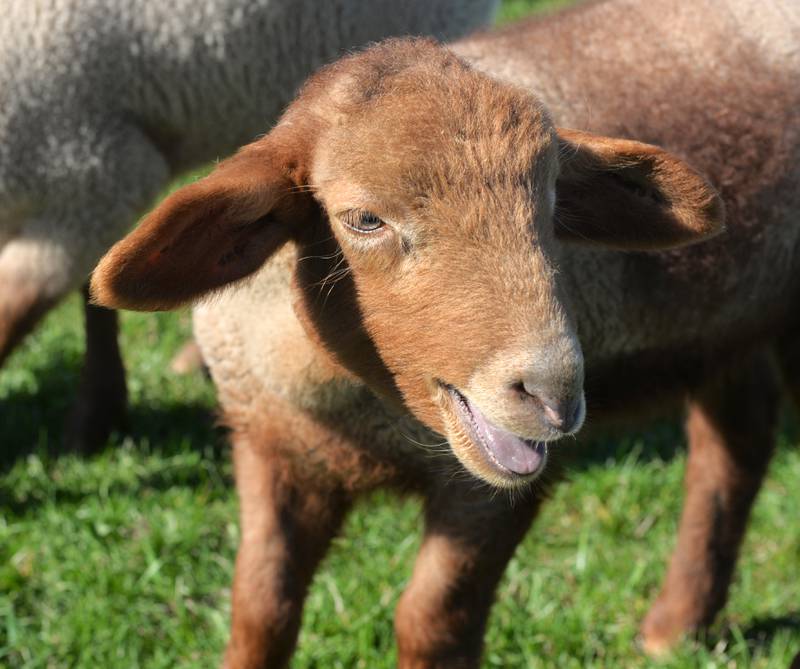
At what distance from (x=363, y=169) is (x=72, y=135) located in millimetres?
2134

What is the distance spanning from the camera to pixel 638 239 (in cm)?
349

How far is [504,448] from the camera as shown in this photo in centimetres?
303

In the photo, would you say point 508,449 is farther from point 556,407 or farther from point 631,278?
point 631,278

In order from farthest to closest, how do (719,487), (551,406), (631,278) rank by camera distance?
(719,487) < (631,278) < (551,406)

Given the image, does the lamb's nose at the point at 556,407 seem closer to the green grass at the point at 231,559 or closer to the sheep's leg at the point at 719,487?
the green grass at the point at 231,559

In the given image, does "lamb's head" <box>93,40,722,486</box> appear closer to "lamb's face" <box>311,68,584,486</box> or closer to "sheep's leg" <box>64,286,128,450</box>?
"lamb's face" <box>311,68,584,486</box>

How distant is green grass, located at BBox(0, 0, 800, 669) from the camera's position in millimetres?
4535

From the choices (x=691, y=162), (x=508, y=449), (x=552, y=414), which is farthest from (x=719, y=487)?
(x=552, y=414)

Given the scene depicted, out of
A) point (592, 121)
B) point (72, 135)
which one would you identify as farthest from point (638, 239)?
point (72, 135)

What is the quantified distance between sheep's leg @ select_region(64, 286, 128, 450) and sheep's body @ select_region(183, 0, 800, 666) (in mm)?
1848

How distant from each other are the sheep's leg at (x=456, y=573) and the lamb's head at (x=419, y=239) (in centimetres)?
62

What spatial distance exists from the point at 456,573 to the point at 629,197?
46.0 inches

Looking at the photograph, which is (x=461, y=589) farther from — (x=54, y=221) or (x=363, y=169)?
(x=54, y=221)

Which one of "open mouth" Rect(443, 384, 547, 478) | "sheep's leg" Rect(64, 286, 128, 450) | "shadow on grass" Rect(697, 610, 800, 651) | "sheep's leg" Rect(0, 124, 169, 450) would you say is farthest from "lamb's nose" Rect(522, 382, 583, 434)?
"sheep's leg" Rect(64, 286, 128, 450)
